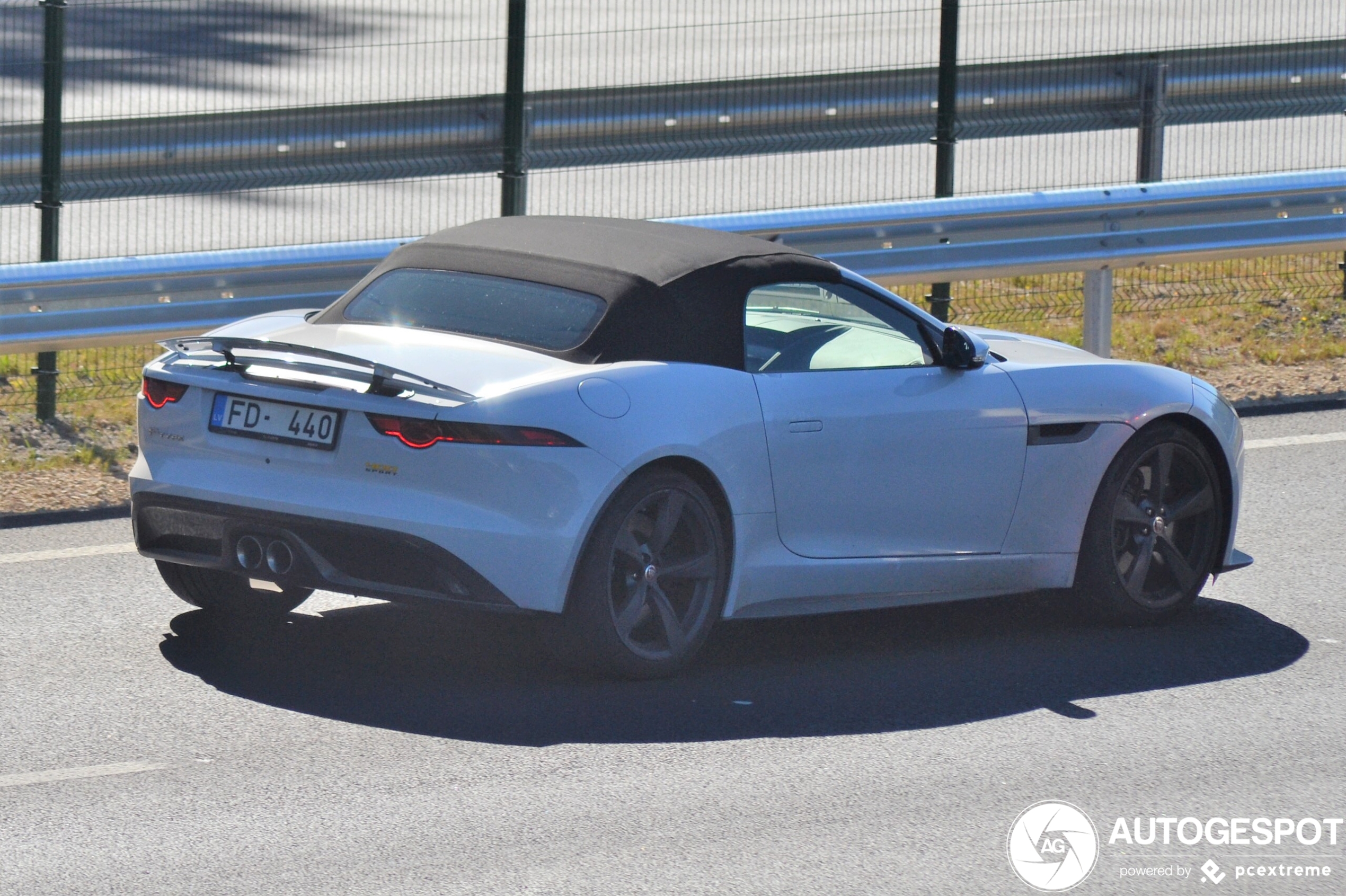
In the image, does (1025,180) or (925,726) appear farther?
(1025,180)

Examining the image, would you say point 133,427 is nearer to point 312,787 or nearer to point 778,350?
point 778,350

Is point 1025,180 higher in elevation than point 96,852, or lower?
higher

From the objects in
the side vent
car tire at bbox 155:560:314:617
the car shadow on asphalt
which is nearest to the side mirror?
the side vent

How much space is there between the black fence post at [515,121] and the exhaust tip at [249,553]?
494 centimetres

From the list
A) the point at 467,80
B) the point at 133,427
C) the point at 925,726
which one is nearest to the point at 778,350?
the point at 925,726

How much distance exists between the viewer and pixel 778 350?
7105 mm

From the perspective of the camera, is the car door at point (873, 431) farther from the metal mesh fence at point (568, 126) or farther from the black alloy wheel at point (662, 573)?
the metal mesh fence at point (568, 126)

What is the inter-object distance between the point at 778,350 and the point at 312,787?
2.27 m

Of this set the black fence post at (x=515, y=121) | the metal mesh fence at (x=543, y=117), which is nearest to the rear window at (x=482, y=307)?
the metal mesh fence at (x=543, y=117)

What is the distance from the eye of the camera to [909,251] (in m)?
11.1

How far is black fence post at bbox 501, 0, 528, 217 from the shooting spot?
11180mm

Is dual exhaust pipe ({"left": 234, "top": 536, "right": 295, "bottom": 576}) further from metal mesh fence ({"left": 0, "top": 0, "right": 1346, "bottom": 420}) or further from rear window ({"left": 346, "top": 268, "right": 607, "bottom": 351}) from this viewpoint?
metal mesh fence ({"left": 0, "top": 0, "right": 1346, "bottom": 420})

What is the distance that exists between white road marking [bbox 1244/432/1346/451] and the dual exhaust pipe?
5729 mm

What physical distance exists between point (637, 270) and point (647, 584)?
103cm
